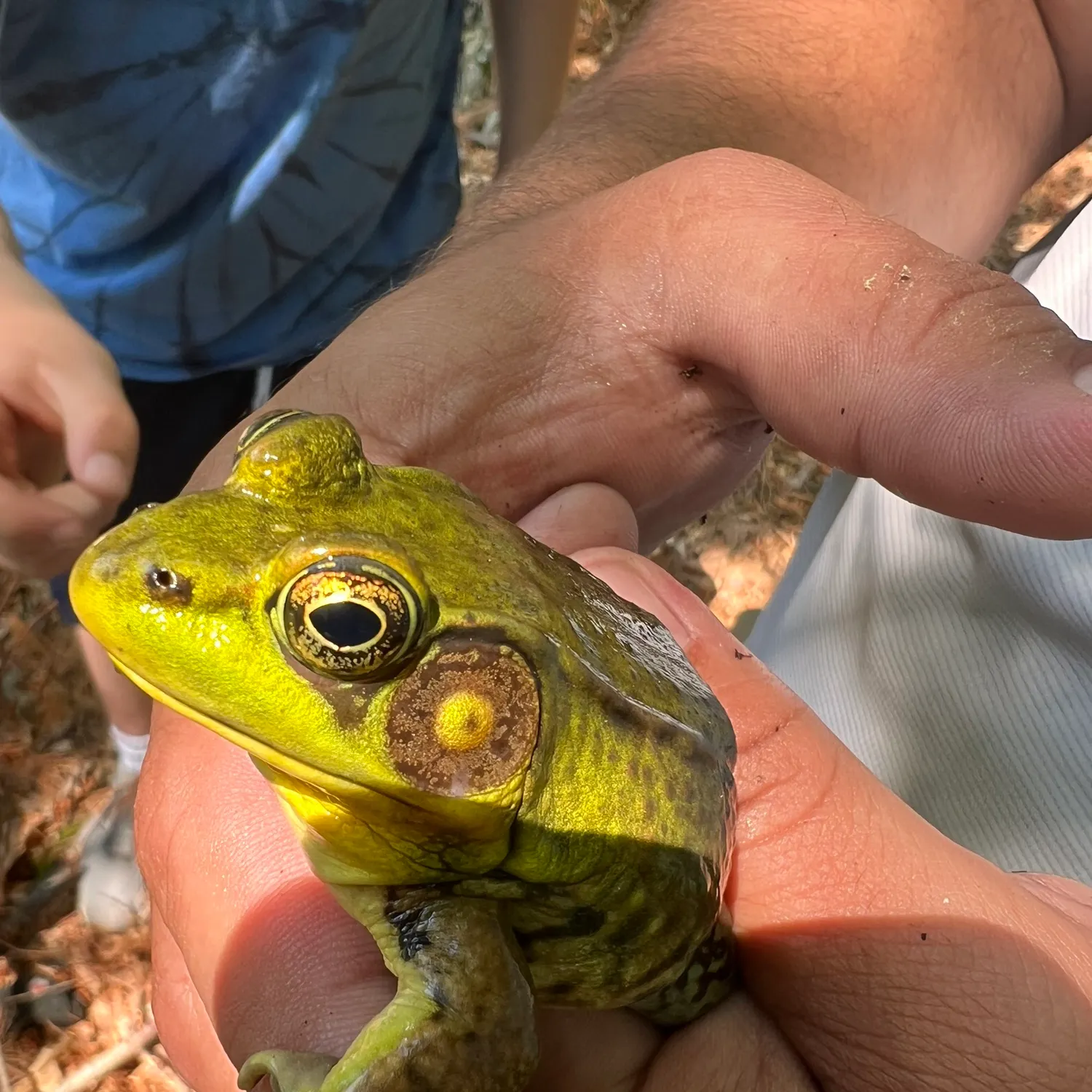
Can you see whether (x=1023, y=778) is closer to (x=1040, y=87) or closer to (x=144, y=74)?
(x=1040, y=87)

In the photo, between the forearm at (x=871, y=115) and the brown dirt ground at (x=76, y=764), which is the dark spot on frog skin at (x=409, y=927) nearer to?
the forearm at (x=871, y=115)

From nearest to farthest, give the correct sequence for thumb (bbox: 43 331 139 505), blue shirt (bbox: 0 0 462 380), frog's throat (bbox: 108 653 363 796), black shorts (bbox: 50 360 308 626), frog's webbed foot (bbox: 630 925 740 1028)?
1. frog's throat (bbox: 108 653 363 796)
2. frog's webbed foot (bbox: 630 925 740 1028)
3. thumb (bbox: 43 331 139 505)
4. blue shirt (bbox: 0 0 462 380)
5. black shorts (bbox: 50 360 308 626)

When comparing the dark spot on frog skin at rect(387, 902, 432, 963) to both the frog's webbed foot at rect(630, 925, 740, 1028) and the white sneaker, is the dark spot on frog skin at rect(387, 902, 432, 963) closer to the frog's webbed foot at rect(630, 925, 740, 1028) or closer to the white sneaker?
the frog's webbed foot at rect(630, 925, 740, 1028)

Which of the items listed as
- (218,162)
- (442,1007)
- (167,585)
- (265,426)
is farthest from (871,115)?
(442,1007)

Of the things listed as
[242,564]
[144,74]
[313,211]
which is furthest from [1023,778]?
[144,74]

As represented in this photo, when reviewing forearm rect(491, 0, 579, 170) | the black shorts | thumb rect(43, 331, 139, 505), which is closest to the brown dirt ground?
the black shorts

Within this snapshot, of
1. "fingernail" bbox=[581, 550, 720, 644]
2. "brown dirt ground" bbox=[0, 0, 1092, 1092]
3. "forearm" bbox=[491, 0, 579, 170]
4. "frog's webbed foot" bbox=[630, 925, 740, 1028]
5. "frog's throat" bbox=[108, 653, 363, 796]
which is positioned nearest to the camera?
"frog's throat" bbox=[108, 653, 363, 796]
